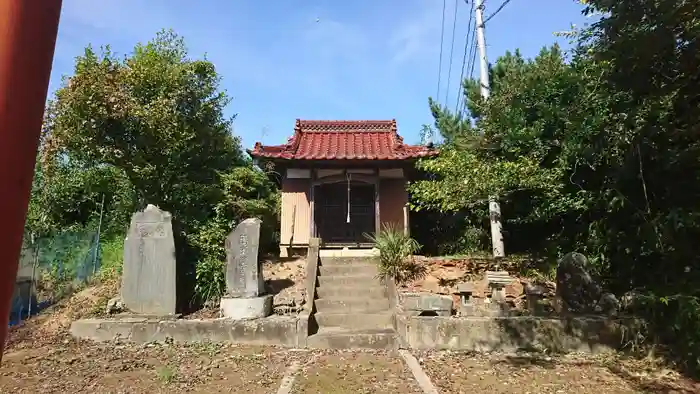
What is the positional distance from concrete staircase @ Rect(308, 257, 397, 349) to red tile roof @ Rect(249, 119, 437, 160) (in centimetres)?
329

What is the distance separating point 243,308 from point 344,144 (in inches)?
295

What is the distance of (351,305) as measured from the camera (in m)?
8.98

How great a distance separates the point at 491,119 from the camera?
1170 centimetres

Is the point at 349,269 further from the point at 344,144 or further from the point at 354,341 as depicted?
the point at 344,144

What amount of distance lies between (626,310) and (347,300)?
4.97 meters

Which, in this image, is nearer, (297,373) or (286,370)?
(297,373)

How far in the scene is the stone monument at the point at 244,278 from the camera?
7.96 meters

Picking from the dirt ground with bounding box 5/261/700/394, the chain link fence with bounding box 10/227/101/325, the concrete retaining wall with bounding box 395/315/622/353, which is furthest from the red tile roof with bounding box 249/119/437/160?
the dirt ground with bounding box 5/261/700/394

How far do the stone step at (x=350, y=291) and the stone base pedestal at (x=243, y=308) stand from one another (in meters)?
1.59

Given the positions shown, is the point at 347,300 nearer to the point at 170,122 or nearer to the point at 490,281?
the point at 490,281

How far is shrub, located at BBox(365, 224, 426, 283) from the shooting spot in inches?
374

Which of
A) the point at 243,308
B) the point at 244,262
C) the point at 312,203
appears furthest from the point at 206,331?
the point at 312,203

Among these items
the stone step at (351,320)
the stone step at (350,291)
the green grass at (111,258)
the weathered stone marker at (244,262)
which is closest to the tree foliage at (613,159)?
the stone step at (350,291)

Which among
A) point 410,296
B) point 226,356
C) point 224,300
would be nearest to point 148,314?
point 224,300
